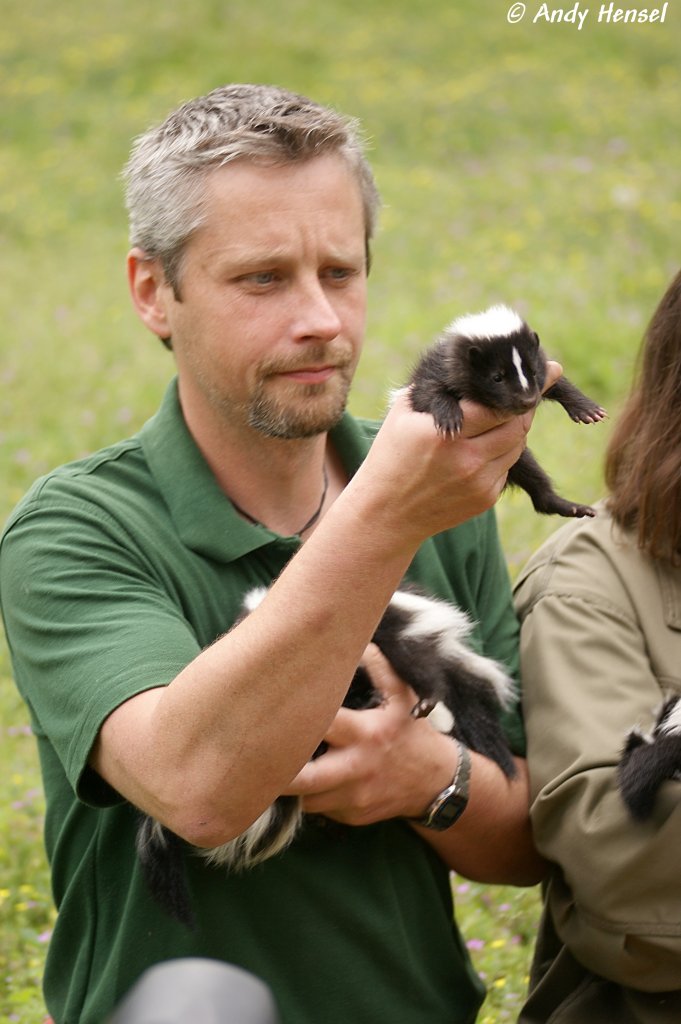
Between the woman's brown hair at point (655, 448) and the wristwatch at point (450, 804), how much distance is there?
700 millimetres

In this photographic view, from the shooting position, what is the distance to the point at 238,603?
284cm

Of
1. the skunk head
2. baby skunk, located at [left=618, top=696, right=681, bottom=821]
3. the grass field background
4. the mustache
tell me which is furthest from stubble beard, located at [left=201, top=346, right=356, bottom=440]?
the grass field background

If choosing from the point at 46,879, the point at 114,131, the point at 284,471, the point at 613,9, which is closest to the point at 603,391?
the point at 46,879

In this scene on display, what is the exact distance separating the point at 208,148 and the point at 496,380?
0.87 metres

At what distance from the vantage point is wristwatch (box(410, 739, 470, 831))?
2846 mm

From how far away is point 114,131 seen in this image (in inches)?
604

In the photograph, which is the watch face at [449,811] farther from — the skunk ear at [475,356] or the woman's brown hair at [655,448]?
the skunk ear at [475,356]

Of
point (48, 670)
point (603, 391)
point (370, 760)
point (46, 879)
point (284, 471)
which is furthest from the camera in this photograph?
point (603, 391)

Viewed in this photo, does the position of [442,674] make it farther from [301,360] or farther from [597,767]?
[301,360]

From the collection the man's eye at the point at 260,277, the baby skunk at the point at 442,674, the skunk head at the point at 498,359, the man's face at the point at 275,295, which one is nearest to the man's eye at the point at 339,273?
the man's face at the point at 275,295

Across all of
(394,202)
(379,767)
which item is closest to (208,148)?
(379,767)

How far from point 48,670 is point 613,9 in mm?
16379

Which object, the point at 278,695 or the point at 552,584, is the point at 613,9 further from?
the point at 278,695

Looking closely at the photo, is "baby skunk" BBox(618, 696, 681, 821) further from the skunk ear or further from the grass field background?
the grass field background
